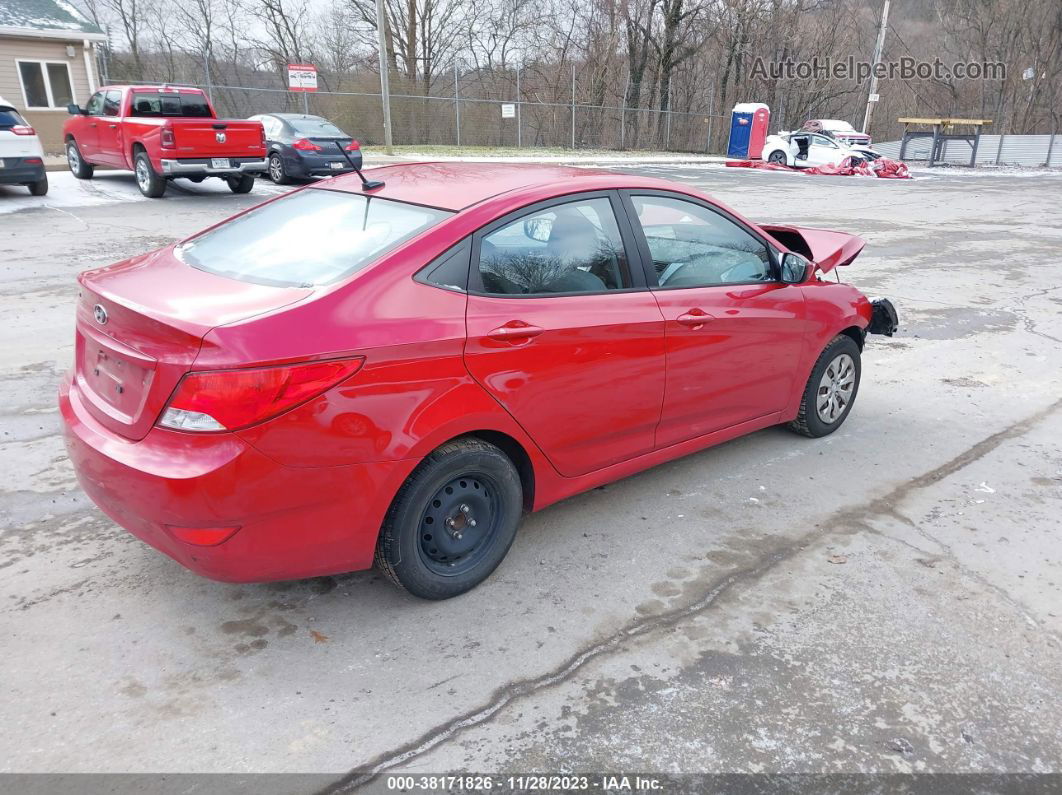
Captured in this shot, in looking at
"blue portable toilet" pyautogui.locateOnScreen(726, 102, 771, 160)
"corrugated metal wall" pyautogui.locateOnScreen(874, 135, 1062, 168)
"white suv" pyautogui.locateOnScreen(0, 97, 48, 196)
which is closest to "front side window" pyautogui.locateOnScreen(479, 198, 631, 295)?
"white suv" pyautogui.locateOnScreen(0, 97, 48, 196)

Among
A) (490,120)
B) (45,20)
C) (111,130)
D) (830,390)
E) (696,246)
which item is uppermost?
(45,20)

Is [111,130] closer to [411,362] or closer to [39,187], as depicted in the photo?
[39,187]

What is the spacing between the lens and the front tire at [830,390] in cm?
476

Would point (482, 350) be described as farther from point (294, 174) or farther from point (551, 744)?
point (294, 174)

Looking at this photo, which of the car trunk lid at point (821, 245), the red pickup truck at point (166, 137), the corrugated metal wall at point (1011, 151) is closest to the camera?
the car trunk lid at point (821, 245)

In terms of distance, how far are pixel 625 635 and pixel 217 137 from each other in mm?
13776

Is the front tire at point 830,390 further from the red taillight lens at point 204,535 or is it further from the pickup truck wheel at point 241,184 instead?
the pickup truck wheel at point 241,184

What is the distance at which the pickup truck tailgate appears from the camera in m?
13.8

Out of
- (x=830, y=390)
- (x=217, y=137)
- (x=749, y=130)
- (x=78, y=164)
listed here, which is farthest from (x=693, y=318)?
(x=749, y=130)

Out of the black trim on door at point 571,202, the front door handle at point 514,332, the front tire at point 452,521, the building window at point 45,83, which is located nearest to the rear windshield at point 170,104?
the building window at point 45,83

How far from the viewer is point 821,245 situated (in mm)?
5336

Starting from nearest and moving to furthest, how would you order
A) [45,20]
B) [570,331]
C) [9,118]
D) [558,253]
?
[570,331] < [558,253] < [9,118] < [45,20]

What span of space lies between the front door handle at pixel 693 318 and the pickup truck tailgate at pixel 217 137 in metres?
12.7

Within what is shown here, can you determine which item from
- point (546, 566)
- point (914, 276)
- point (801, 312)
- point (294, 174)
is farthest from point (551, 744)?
point (294, 174)
